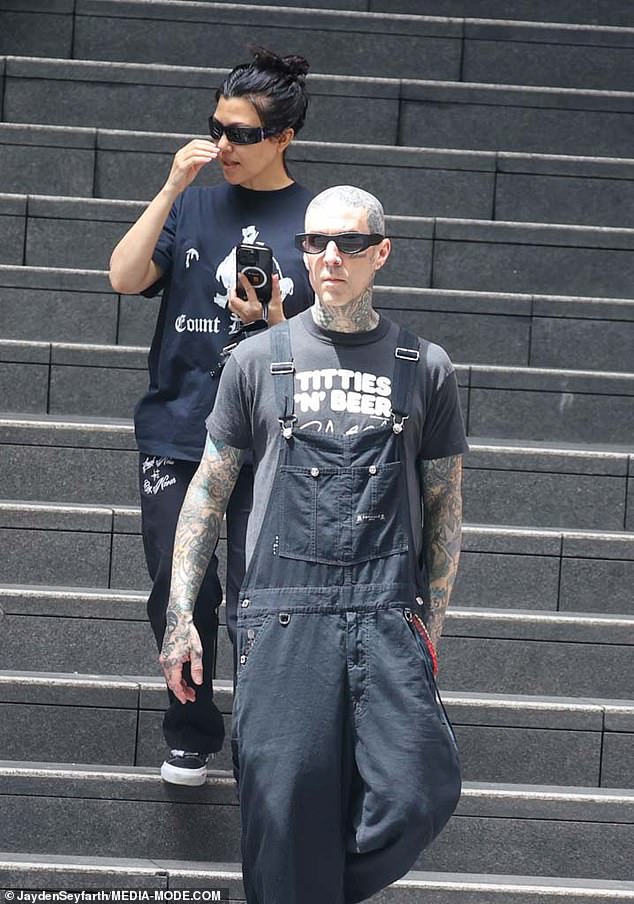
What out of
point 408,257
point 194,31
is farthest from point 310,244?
point 194,31

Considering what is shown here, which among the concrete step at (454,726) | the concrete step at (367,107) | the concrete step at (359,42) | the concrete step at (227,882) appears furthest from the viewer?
the concrete step at (359,42)

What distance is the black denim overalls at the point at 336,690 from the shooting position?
10.2 ft

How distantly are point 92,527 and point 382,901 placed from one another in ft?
5.23

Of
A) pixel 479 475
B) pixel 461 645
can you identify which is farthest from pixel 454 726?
pixel 479 475

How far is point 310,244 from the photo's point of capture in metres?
3.27

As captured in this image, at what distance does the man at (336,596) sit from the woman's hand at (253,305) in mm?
349

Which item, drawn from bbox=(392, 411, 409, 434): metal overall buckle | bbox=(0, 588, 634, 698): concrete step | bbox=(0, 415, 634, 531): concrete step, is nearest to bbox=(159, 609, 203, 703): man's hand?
bbox=(392, 411, 409, 434): metal overall buckle

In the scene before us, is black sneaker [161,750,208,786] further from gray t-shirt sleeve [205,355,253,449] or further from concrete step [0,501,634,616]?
gray t-shirt sleeve [205,355,253,449]

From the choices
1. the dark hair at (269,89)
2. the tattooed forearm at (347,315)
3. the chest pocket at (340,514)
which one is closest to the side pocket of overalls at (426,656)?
the chest pocket at (340,514)

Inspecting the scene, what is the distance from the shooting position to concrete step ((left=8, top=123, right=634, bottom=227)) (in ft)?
21.8

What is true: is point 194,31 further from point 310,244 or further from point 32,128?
point 310,244

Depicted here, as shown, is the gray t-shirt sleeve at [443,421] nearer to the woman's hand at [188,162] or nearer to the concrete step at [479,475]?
the woman's hand at [188,162]

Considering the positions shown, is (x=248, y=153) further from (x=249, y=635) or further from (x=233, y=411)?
(x=249, y=635)

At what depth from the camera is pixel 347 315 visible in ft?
10.8
